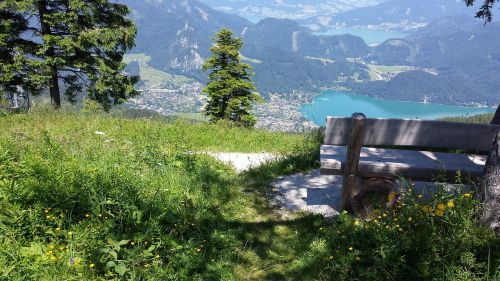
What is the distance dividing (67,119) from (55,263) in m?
8.28

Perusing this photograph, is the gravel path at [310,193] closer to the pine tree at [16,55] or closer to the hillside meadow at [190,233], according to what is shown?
the hillside meadow at [190,233]

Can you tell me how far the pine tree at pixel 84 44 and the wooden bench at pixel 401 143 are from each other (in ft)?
45.9

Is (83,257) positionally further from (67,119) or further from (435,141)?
(67,119)

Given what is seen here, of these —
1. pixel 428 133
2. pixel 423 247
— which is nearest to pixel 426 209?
pixel 423 247

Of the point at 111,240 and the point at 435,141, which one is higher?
the point at 435,141

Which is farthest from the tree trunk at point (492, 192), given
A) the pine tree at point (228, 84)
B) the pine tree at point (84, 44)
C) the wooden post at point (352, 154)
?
the pine tree at point (228, 84)

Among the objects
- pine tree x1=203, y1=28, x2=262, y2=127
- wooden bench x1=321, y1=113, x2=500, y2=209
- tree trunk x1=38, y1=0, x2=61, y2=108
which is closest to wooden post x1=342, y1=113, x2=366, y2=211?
wooden bench x1=321, y1=113, x2=500, y2=209

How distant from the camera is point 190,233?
4.16m

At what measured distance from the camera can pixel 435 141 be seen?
4.52 meters

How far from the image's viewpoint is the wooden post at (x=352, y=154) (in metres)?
4.53

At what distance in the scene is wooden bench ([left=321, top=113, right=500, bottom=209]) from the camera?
4469 mm

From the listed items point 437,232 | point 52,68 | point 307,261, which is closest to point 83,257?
point 307,261

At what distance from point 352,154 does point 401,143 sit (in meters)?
0.58

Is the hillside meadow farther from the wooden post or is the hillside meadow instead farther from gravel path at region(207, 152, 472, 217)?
the wooden post
